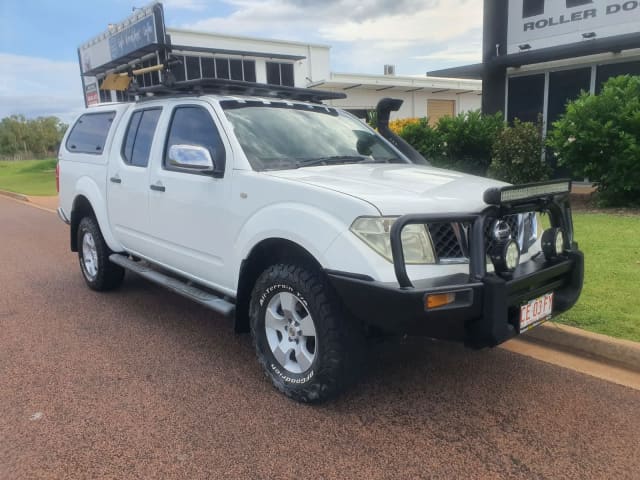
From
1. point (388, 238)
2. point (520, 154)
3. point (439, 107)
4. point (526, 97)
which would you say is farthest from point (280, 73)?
point (388, 238)

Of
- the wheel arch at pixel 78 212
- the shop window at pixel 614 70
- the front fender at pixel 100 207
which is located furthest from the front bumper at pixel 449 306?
the shop window at pixel 614 70

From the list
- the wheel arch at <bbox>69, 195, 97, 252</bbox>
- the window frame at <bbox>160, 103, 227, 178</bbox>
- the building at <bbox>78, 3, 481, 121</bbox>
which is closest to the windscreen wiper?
the window frame at <bbox>160, 103, 227, 178</bbox>

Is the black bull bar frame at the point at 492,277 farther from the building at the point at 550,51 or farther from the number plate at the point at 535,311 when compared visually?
the building at the point at 550,51

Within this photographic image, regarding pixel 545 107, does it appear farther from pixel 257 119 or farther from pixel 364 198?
pixel 364 198

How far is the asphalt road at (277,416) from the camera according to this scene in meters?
2.72

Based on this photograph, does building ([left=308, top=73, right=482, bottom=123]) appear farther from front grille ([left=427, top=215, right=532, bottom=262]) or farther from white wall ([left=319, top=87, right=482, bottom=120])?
front grille ([left=427, top=215, right=532, bottom=262])

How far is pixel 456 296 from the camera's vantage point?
2699 mm

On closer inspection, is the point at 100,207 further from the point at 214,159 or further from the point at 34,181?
the point at 34,181

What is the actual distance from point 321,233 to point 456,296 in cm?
80

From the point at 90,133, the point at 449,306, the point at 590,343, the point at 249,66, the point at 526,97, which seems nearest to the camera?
the point at 449,306

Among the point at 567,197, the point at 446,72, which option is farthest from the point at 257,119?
the point at 446,72

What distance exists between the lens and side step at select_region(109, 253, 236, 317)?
12.3 ft

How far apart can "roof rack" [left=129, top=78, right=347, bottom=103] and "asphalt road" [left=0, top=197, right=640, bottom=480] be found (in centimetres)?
204

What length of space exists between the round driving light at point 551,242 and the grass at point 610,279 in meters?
1.12
